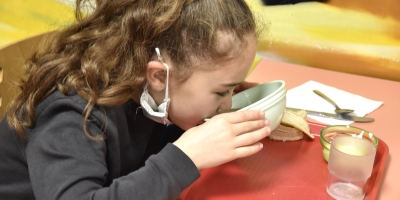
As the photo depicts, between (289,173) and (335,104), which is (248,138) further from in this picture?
(335,104)

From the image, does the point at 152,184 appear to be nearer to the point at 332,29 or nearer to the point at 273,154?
the point at 273,154

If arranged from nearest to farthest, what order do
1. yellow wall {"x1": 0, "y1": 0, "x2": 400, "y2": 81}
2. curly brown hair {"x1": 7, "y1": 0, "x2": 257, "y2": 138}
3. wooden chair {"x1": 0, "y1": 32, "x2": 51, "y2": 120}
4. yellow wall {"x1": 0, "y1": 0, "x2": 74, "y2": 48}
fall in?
curly brown hair {"x1": 7, "y1": 0, "x2": 257, "y2": 138} < wooden chair {"x1": 0, "y1": 32, "x2": 51, "y2": 120} < yellow wall {"x1": 0, "y1": 0, "x2": 400, "y2": 81} < yellow wall {"x1": 0, "y1": 0, "x2": 74, "y2": 48}

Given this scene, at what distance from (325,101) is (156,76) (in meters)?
0.54

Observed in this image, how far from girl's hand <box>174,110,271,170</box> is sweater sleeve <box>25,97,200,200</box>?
0.08 ft

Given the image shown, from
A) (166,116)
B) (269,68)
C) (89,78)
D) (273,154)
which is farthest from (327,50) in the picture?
(89,78)

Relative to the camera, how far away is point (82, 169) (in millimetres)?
637

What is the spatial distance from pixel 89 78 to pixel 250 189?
1.16 ft

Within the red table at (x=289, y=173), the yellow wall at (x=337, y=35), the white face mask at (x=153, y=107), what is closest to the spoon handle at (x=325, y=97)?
the red table at (x=289, y=173)

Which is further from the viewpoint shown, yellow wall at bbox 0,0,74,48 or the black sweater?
yellow wall at bbox 0,0,74,48

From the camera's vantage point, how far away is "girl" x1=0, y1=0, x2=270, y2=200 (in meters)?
0.65

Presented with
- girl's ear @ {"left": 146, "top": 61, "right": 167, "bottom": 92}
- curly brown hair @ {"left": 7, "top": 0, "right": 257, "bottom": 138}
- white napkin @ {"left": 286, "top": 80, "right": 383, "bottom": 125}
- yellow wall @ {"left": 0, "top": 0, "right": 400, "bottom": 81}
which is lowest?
white napkin @ {"left": 286, "top": 80, "right": 383, "bottom": 125}

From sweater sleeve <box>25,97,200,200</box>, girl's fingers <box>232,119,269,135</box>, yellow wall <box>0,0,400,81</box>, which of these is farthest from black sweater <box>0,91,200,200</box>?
yellow wall <box>0,0,400,81</box>

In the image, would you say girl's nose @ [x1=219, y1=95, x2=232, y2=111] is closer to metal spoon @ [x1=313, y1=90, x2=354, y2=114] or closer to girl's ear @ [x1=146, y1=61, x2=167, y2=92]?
girl's ear @ [x1=146, y1=61, x2=167, y2=92]

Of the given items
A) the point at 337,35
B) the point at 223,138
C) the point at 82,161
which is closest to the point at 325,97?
the point at 337,35
